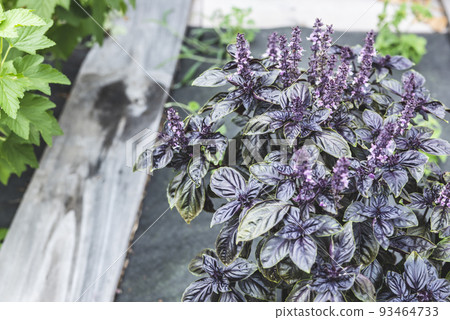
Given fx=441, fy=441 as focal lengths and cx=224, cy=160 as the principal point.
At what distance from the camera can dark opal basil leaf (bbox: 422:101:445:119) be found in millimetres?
1223

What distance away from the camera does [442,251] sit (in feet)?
3.64

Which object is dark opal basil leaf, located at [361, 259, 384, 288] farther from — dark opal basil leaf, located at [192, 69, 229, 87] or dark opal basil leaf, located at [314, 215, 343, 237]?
dark opal basil leaf, located at [192, 69, 229, 87]

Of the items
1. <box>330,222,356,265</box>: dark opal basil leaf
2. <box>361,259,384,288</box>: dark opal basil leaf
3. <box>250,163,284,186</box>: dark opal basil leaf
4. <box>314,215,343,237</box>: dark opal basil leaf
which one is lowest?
<box>361,259,384,288</box>: dark opal basil leaf

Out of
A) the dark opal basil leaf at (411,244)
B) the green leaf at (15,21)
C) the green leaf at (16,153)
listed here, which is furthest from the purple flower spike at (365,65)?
the green leaf at (16,153)

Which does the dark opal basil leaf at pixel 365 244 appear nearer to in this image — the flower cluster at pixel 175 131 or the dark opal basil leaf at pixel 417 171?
the dark opal basil leaf at pixel 417 171

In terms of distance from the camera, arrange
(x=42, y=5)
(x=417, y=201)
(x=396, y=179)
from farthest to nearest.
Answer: (x=42, y=5) → (x=417, y=201) → (x=396, y=179)

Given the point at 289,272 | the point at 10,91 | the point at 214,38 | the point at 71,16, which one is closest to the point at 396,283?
the point at 289,272

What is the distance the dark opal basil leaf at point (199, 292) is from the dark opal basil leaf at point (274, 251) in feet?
0.69

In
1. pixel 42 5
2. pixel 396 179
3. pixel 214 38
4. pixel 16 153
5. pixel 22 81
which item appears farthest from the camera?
pixel 214 38

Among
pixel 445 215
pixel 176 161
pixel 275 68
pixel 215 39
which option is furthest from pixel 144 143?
pixel 215 39

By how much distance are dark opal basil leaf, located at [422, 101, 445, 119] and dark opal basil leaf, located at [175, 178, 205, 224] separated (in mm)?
666

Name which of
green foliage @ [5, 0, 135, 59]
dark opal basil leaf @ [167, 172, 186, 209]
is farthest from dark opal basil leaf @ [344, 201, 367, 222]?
green foliage @ [5, 0, 135, 59]

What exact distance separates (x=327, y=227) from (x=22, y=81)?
3.31ft

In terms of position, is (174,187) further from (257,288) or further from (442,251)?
(442,251)
